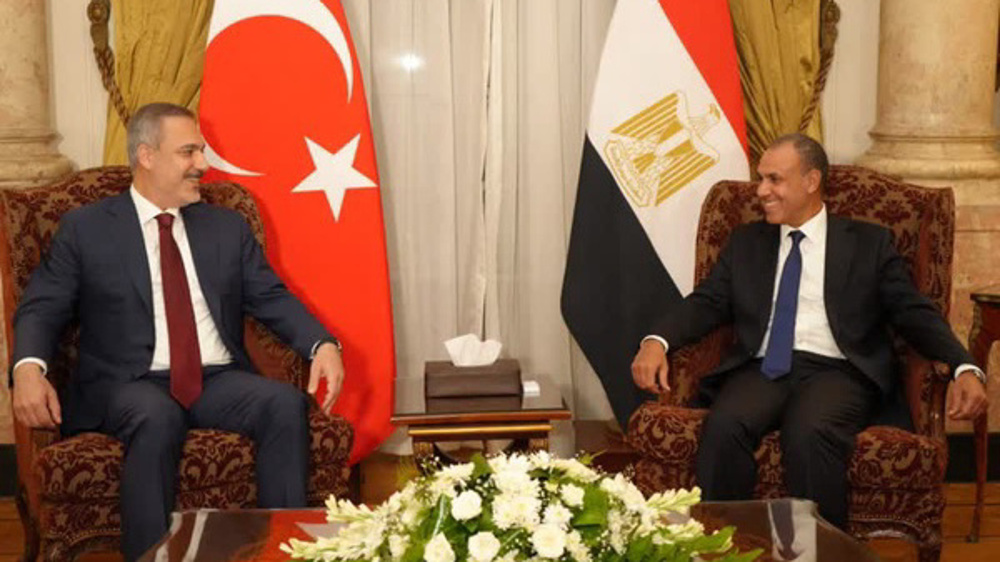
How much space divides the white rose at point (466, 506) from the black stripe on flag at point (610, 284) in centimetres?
313

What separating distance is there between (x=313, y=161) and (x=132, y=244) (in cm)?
95

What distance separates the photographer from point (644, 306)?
550 cm

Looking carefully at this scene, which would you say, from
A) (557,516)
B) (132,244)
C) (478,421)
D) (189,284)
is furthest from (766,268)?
(557,516)

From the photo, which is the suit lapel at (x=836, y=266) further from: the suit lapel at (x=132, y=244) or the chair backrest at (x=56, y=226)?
the suit lapel at (x=132, y=244)

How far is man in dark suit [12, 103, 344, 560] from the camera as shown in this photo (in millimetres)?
4262

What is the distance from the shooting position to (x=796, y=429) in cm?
428

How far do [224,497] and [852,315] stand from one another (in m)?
1.86

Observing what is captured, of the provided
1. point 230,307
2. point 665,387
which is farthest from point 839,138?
point 230,307

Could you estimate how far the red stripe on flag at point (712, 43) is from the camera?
552 centimetres

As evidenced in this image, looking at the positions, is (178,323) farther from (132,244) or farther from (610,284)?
(610,284)

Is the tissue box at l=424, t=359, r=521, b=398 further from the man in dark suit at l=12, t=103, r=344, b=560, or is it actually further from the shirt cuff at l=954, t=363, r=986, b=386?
the shirt cuff at l=954, t=363, r=986, b=386

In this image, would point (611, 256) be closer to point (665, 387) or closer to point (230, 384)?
point (665, 387)

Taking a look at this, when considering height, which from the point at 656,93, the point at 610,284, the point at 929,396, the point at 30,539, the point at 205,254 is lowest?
the point at 30,539

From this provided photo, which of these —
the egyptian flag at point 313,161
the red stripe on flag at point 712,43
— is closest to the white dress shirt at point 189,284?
the egyptian flag at point 313,161
